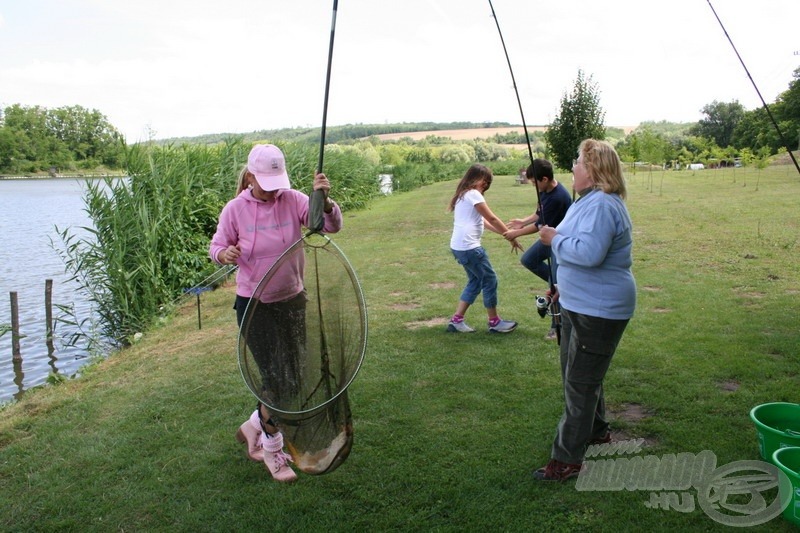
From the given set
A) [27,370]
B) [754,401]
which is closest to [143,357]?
[27,370]

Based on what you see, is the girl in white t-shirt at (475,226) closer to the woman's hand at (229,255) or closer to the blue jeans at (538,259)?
the blue jeans at (538,259)

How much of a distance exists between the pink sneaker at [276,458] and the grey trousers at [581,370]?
5.20 feet

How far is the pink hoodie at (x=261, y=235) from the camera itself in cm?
350

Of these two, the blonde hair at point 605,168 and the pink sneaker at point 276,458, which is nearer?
the blonde hair at point 605,168

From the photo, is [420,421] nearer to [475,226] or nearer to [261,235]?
[261,235]

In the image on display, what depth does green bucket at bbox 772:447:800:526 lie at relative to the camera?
2.83 m

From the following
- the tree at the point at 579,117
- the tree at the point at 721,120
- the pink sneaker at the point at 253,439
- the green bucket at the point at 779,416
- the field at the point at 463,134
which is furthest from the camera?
the field at the point at 463,134

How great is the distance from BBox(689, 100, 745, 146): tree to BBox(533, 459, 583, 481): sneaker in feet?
213

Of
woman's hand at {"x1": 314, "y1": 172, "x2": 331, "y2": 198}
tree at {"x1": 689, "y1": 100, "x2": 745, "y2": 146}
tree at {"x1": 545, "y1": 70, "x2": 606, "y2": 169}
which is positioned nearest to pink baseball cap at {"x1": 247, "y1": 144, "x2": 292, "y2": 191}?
woman's hand at {"x1": 314, "y1": 172, "x2": 331, "y2": 198}

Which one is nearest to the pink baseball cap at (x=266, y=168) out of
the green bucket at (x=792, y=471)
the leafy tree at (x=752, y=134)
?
the green bucket at (x=792, y=471)

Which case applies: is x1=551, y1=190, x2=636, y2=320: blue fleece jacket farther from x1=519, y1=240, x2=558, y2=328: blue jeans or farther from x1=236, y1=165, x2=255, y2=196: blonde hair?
x1=519, y1=240, x2=558, y2=328: blue jeans

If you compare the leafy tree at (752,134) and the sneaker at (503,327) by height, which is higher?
the leafy tree at (752,134)

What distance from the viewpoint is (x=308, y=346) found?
11.8ft

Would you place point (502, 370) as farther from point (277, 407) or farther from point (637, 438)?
point (277, 407)
